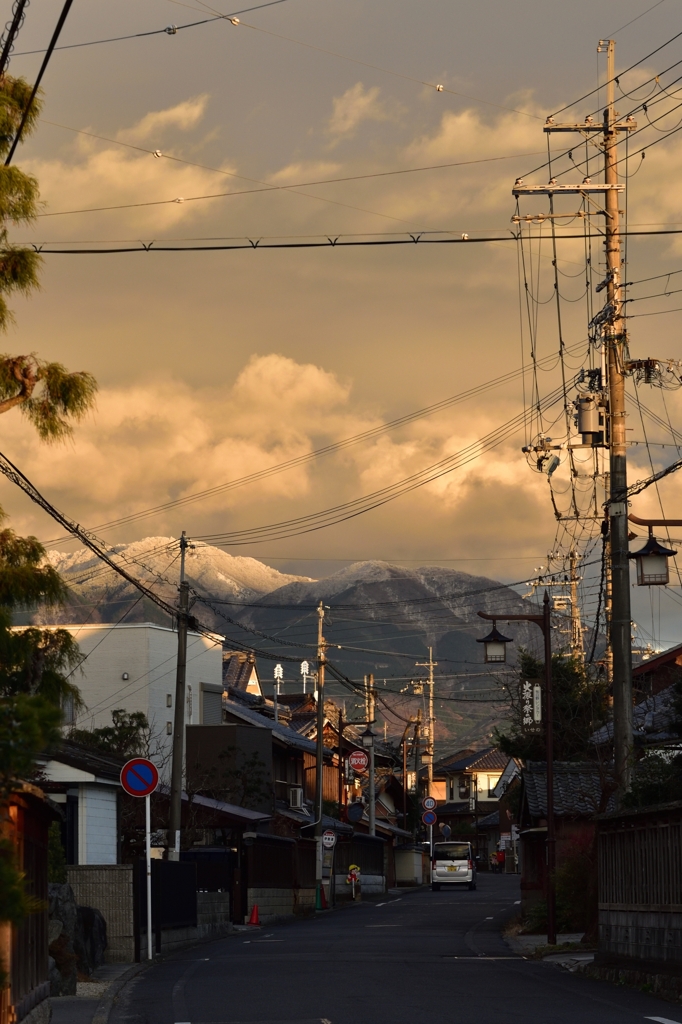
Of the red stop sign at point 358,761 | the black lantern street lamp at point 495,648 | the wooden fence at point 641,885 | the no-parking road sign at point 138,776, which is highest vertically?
the black lantern street lamp at point 495,648

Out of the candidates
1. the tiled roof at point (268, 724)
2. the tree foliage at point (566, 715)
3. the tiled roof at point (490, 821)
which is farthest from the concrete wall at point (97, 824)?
the tiled roof at point (490, 821)

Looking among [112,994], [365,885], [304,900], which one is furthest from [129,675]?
[112,994]

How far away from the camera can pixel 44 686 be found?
14812 mm

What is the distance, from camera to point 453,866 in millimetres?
65125

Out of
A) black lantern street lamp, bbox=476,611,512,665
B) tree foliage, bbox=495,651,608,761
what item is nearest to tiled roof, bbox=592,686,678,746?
tree foliage, bbox=495,651,608,761

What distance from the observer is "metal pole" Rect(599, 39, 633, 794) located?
2142cm

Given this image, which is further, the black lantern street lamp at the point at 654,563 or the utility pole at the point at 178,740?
the utility pole at the point at 178,740

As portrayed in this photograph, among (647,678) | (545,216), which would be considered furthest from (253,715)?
(545,216)

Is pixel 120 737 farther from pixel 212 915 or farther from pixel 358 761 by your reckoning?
pixel 358 761

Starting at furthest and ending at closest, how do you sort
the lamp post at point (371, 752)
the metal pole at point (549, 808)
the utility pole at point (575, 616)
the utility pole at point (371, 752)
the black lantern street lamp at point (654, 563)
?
the utility pole at point (371, 752), the lamp post at point (371, 752), the utility pole at point (575, 616), the metal pole at point (549, 808), the black lantern street lamp at point (654, 563)

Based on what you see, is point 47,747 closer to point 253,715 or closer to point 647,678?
point 647,678

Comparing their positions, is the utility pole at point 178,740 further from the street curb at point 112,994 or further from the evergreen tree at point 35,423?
the evergreen tree at point 35,423

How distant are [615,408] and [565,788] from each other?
1394 cm

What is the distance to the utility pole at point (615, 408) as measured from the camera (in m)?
21.5
